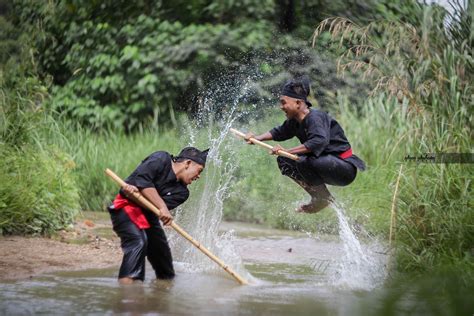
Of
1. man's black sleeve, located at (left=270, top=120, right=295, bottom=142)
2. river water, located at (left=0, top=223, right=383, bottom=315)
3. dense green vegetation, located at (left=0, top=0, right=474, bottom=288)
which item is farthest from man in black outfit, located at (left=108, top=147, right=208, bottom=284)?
dense green vegetation, located at (left=0, top=0, right=474, bottom=288)

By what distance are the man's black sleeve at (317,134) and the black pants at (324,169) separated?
0.12m

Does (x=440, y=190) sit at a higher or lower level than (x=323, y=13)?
lower

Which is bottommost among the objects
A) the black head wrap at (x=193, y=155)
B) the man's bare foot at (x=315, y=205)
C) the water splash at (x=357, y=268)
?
the water splash at (x=357, y=268)

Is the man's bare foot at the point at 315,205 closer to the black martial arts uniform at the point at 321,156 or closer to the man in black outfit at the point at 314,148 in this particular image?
the man in black outfit at the point at 314,148

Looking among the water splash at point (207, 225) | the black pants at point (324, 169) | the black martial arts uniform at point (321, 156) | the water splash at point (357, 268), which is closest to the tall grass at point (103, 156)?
the water splash at point (207, 225)

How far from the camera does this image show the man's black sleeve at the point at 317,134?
24.1 feet

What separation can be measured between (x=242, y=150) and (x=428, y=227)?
219 inches

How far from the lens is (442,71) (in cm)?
812

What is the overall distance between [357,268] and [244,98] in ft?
24.3

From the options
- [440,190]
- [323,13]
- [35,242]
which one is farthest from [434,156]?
[323,13]

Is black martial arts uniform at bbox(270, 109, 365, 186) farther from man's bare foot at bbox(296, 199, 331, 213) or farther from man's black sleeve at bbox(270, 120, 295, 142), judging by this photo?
man's bare foot at bbox(296, 199, 331, 213)

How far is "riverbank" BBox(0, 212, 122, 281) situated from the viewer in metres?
6.75

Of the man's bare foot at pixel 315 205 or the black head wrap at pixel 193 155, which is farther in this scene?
the man's bare foot at pixel 315 205

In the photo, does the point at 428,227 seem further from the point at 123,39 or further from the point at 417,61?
the point at 123,39
